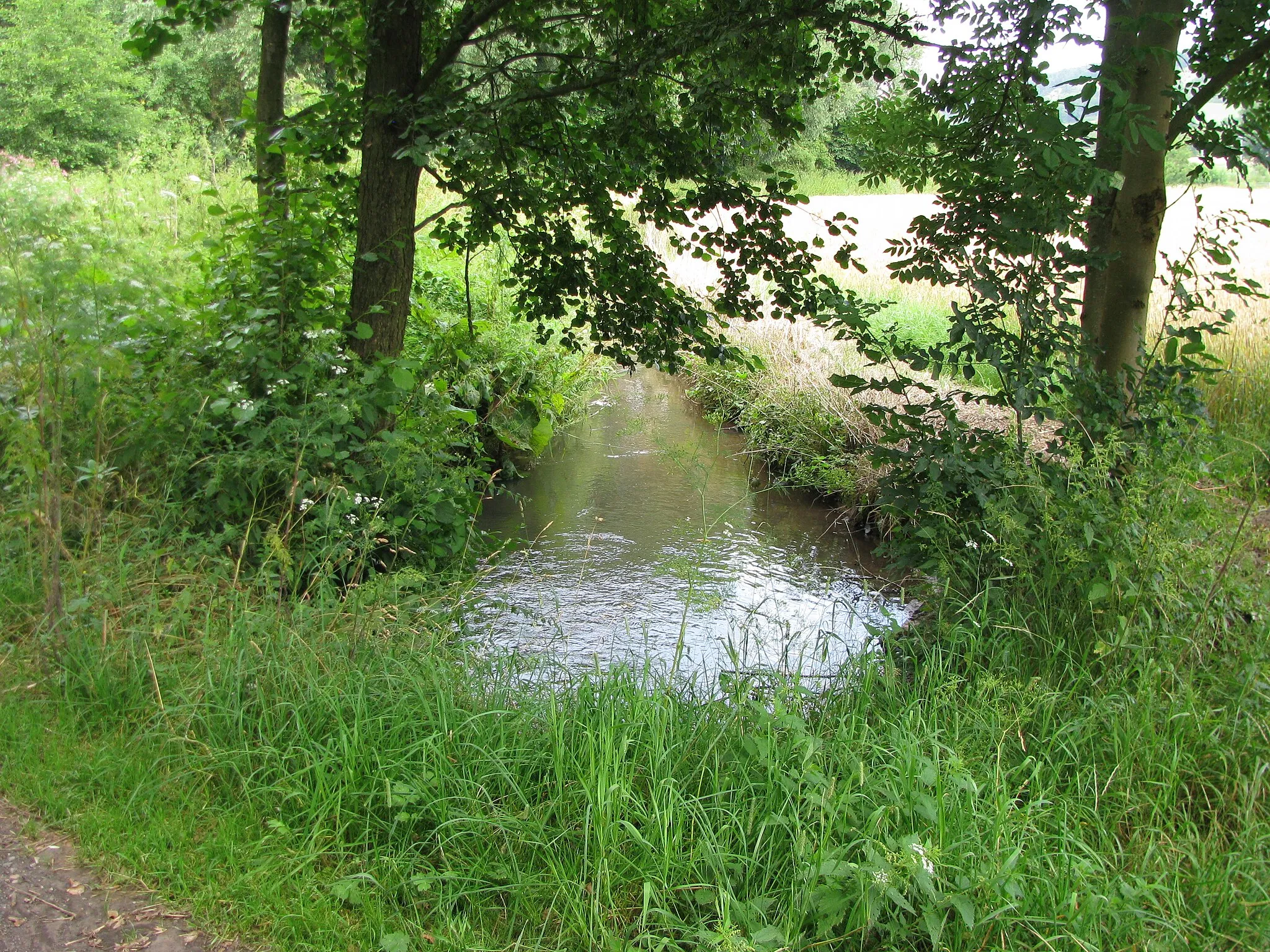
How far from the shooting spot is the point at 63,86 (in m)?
28.0

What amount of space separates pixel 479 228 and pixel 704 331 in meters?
1.58

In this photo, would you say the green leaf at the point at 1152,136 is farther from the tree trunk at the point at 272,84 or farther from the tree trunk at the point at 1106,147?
the tree trunk at the point at 272,84

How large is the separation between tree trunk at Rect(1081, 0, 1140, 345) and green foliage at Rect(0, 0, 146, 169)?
94.7 feet

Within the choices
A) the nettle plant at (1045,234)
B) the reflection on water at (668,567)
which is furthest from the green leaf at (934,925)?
the nettle plant at (1045,234)

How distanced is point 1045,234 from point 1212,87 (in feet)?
5.29

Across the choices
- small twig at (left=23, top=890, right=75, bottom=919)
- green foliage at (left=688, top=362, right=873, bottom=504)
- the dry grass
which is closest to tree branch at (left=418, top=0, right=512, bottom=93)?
the dry grass

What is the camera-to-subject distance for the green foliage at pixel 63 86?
2711 cm

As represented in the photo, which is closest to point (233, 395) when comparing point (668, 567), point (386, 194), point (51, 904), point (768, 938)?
point (386, 194)

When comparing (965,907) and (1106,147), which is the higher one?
(1106,147)

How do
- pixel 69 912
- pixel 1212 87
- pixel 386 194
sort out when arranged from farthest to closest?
pixel 386 194, pixel 1212 87, pixel 69 912

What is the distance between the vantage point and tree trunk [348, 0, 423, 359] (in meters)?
5.28

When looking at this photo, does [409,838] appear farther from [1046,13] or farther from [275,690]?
[1046,13]

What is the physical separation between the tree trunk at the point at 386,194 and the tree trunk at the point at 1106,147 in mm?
3436

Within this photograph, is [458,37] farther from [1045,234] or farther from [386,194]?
[1045,234]
